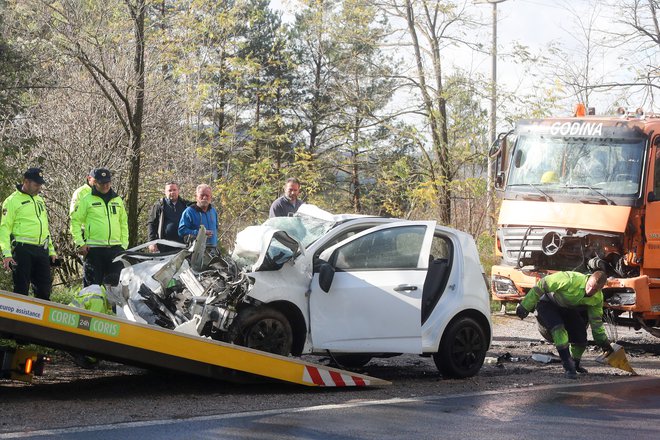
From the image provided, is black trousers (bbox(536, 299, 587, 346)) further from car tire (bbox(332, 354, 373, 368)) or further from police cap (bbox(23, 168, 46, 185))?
police cap (bbox(23, 168, 46, 185))

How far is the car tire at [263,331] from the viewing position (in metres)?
8.05

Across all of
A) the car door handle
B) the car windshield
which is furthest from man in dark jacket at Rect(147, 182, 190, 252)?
the car door handle

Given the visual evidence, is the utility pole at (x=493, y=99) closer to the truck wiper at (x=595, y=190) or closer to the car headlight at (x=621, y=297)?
the truck wiper at (x=595, y=190)

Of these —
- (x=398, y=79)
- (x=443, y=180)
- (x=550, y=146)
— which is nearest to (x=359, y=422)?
(x=550, y=146)

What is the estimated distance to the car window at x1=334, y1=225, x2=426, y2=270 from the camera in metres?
8.70

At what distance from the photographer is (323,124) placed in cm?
3453

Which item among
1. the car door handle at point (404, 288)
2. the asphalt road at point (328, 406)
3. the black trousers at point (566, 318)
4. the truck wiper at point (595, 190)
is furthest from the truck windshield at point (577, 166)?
the car door handle at point (404, 288)

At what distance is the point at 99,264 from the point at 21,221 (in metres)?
1.03

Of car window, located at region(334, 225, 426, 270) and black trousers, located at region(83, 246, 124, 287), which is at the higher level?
car window, located at region(334, 225, 426, 270)

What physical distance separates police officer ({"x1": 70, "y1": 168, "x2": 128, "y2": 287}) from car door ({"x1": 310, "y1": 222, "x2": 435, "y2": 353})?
269 cm

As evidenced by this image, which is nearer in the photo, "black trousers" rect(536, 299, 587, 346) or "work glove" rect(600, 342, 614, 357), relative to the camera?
"work glove" rect(600, 342, 614, 357)

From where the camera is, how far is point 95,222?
1001cm

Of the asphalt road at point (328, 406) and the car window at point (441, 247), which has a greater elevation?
the car window at point (441, 247)

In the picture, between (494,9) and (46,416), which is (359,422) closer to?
(46,416)
